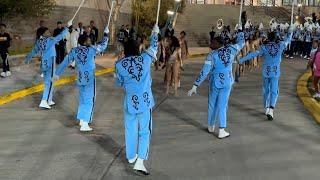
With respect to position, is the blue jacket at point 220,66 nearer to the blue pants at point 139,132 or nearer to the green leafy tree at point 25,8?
the blue pants at point 139,132

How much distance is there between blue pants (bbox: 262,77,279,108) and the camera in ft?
40.0

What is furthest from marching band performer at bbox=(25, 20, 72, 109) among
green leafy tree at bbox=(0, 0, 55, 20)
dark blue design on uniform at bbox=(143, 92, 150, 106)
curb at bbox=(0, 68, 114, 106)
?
green leafy tree at bbox=(0, 0, 55, 20)

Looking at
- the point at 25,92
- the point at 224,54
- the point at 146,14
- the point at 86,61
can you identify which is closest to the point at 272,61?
the point at 224,54

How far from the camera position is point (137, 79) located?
7.77 meters

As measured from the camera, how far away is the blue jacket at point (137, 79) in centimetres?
773

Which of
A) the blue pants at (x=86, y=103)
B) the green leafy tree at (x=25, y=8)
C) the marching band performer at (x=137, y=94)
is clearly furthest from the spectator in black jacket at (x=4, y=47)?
the marching band performer at (x=137, y=94)

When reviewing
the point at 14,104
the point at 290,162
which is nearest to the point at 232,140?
the point at 290,162

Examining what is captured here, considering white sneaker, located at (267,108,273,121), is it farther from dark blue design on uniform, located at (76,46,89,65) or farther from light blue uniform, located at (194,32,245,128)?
dark blue design on uniform, located at (76,46,89,65)

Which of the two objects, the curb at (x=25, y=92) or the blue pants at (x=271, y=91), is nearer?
the blue pants at (x=271, y=91)

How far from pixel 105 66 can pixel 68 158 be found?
15.2m

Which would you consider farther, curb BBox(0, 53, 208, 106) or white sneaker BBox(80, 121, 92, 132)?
curb BBox(0, 53, 208, 106)

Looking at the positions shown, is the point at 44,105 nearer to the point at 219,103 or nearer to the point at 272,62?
the point at 219,103

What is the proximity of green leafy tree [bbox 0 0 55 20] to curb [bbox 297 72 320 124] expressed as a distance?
35.8ft

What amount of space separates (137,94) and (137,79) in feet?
0.68
